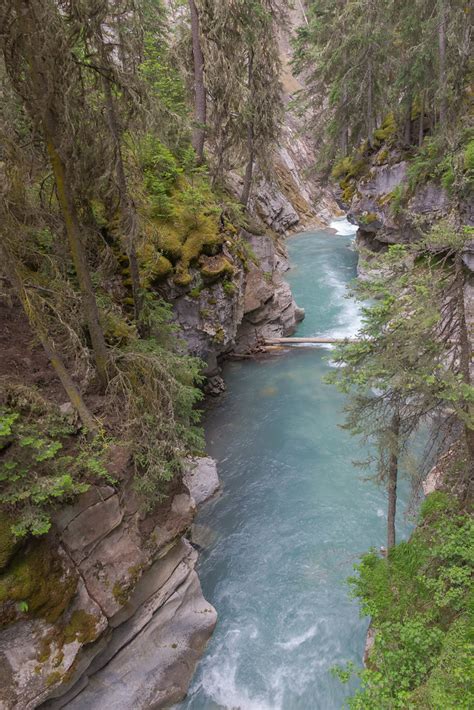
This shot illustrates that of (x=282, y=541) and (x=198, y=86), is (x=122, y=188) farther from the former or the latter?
(x=198, y=86)

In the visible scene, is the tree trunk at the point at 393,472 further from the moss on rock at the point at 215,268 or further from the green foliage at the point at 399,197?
the green foliage at the point at 399,197

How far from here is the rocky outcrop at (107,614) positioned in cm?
577

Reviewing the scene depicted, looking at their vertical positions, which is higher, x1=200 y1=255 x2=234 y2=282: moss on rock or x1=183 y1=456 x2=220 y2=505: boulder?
x1=200 y1=255 x2=234 y2=282: moss on rock

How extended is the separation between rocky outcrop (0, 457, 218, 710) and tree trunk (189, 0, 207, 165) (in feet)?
43.3

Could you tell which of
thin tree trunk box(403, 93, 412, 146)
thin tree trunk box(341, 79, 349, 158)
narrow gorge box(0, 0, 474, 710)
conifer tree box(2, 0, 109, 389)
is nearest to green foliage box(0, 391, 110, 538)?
narrow gorge box(0, 0, 474, 710)

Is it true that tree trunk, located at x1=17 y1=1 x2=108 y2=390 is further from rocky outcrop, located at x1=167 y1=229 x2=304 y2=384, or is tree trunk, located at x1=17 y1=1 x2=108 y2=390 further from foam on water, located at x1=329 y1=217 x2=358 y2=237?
foam on water, located at x1=329 y1=217 x2=358 y2=237

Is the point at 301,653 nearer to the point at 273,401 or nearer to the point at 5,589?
the point at 5,589

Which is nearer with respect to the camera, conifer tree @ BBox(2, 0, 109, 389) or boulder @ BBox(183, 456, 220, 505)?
conifer tree @ BBox(2, 0, 109, 389)

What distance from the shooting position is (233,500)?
11961 millimetres

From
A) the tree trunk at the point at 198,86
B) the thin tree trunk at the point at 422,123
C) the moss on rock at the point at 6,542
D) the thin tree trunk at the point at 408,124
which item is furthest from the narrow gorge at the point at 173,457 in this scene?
the thin tree trunk at the point at 408,124

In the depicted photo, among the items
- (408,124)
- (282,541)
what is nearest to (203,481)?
(282,541)

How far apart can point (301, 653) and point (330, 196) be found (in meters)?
54.2

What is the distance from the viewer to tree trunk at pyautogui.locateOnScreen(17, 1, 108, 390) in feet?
18.2

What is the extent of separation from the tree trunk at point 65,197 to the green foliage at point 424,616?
6.47 metres
